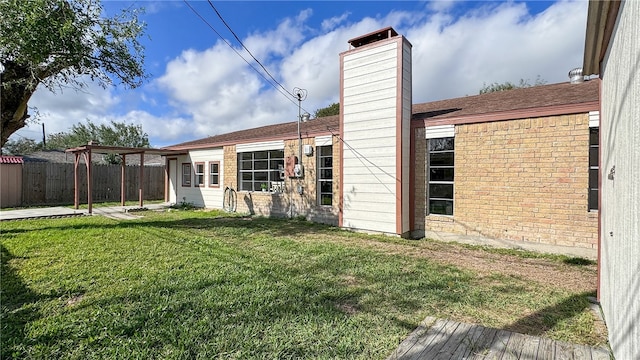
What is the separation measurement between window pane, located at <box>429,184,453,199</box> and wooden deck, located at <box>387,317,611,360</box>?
4.98 meters

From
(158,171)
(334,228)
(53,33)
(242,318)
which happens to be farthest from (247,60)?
(158,171)

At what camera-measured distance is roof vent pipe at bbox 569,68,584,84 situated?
861cm

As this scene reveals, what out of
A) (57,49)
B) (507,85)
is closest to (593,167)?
(57,49)

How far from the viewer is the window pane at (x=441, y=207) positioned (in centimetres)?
755

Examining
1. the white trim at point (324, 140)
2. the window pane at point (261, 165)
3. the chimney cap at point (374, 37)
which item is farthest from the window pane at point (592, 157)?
the window pane at point (261, 165)

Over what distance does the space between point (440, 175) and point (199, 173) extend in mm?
10603

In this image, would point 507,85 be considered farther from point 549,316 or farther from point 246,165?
point 549,316

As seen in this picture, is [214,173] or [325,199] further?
[214,173]

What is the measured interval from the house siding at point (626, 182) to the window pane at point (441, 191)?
4.76 meters

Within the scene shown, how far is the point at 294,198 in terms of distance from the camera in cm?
1056

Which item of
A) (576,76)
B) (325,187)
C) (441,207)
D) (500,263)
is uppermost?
(576,76)

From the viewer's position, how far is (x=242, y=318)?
3240mm

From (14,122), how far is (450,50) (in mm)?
15357

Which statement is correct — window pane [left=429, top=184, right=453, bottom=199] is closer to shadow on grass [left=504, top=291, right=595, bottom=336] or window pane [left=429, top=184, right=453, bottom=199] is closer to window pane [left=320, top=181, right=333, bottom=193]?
window pane [left=320, top=181, right=333, bottom=193]
